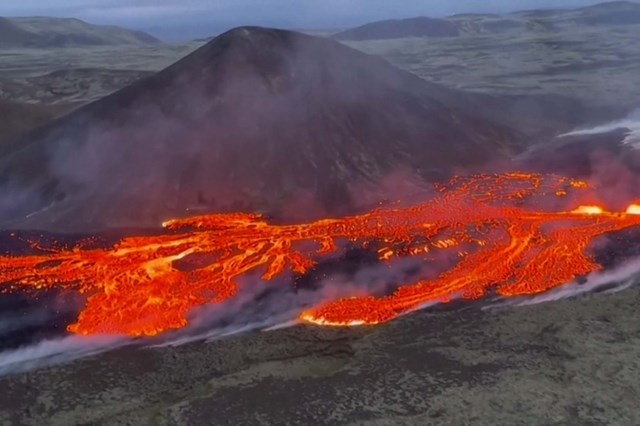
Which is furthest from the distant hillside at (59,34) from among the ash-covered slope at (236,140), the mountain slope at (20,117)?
the ash-covered slope at (236,140)

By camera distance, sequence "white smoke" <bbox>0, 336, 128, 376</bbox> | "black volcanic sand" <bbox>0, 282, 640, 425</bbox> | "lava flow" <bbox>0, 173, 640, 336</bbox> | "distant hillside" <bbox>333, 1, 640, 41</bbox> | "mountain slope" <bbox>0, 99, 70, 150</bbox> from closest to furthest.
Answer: "black volcanic sand" <bbox>0, 282, 640, 425</bbox>, "white smoke" <bbox>0, 336, 128, 376</bbox>, "lava flow" <bbox>0, 173, 640, 336</bbox>, "mountain slope" <bbox>0, 99, 70, 150</bbox>, "distant hillside" <bbox>333, 1, 640, 41</bbox>

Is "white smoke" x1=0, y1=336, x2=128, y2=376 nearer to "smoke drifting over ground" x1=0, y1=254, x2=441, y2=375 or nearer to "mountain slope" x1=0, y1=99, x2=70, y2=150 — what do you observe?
"smoke drifting over ground" x1=0, y1=254, x2=441, y2=375

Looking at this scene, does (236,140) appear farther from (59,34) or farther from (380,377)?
(59,34)

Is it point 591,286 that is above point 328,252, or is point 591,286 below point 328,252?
above

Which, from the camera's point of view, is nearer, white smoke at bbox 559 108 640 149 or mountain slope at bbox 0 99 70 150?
white smoke at bbox 559 108 640 149

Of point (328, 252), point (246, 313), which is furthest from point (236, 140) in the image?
point (246, 313)

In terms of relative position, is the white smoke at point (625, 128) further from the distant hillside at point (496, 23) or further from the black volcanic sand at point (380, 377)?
the distant hillside at point (496, 23)

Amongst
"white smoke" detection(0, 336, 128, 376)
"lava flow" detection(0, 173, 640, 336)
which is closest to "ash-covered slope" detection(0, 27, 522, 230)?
"lava flow" detection(0, 173, 640, 336)
